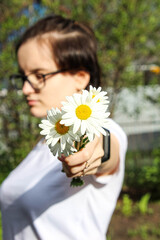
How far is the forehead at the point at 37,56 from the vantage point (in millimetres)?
1227

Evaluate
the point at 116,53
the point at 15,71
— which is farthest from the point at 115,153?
the point at 116,53

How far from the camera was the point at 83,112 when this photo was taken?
0.59 m

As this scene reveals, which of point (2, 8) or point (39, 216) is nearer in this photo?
point (39, 216)

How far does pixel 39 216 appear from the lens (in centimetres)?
113

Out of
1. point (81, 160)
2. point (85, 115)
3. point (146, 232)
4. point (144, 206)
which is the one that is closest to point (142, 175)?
point (144, 206)

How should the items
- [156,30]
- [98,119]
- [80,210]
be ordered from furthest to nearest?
1. [156,30]
2. [80,210]
3. [98,119]

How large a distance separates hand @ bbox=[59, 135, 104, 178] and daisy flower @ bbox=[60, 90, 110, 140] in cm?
12

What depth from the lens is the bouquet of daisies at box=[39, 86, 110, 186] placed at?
1.89 feet

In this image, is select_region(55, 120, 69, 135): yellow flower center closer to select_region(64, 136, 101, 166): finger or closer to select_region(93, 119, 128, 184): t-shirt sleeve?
select_region(64, 136, 101, 166): finger

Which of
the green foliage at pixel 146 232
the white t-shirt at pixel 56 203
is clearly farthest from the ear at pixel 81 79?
the green foliage at pixel 146 232

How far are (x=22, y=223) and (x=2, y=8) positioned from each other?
11.4 ft

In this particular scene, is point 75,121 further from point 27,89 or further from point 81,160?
point 27,89

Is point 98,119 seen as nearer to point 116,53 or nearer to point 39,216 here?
point 39,216

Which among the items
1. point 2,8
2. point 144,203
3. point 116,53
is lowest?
point 144,203
